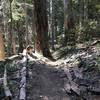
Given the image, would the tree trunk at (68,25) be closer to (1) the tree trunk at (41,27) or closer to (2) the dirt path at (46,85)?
(1) the tree trunk at (41,27)

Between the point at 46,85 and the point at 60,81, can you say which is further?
the point at 60,81

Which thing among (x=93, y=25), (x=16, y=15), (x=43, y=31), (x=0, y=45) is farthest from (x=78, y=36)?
(x=16, y=15)

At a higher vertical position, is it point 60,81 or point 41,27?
point 41,27

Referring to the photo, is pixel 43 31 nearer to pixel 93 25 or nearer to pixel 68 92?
pixel 93 25

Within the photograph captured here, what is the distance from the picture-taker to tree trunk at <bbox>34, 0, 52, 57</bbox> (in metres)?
14.5

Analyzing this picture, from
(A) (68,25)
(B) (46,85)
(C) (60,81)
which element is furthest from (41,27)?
(B) (46,85)

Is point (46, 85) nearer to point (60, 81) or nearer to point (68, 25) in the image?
point (60, 81)

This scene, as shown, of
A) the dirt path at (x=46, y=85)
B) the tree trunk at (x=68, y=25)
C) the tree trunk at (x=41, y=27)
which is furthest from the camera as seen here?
the tree trunk at (x=68, y=25)

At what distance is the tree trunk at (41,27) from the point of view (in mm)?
14547

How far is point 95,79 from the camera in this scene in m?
8.57

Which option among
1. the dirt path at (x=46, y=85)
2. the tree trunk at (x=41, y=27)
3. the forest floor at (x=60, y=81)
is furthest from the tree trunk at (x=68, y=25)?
the dirt path at (x=46, y=85)

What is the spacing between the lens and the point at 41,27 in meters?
14.8

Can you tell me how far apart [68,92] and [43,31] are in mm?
7520

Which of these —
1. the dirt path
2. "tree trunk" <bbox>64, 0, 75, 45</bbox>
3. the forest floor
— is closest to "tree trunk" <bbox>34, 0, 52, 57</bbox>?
"tree trunk" <bbox>64, 0, 75, 45</bbox>
